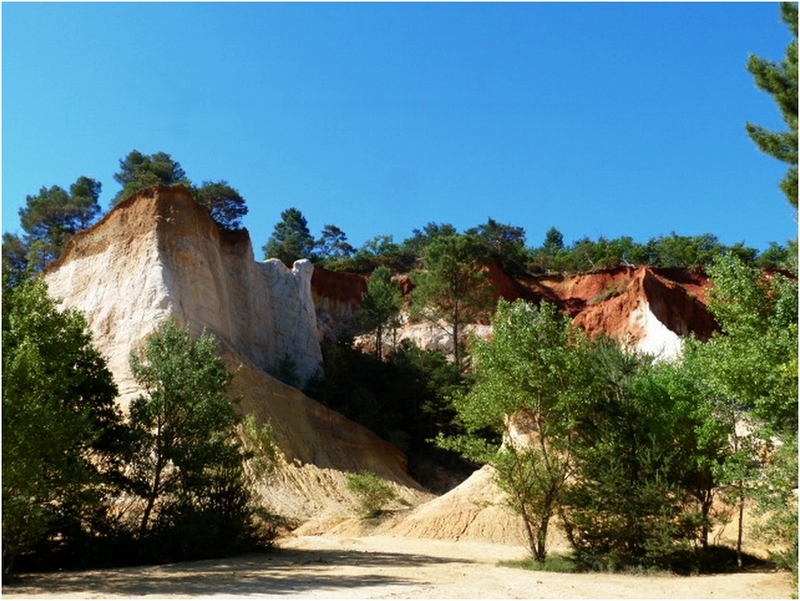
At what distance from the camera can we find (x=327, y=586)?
43.2ft

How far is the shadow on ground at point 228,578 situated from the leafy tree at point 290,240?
5423 cm

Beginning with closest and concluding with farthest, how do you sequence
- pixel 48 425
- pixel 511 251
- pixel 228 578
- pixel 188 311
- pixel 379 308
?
1. pixel 48 425
2. pixel 228 578
3. pixel 188 311
4. pixel 379 308
5. pixel 511 251

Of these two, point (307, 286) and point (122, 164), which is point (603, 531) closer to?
point (307, 286)

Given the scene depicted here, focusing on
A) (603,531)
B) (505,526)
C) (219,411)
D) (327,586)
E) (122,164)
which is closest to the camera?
(327,586)

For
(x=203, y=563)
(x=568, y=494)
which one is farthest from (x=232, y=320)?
(x=568, y=494)

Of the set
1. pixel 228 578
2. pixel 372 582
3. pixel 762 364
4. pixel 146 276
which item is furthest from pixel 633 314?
pixel 228 578

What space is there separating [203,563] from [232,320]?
81.9 feet

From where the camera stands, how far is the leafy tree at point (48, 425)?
13797mm

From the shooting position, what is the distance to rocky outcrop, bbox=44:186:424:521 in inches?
1303

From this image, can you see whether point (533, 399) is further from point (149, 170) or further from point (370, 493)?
point (149, 170)

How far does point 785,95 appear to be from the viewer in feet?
54.2

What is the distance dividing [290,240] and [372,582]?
213 feet

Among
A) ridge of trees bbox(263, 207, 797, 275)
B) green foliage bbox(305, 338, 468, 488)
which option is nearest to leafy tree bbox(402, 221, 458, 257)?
ridge of trees bbox(263, 207, 797, 275)

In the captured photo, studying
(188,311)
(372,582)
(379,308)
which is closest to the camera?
(372,582)
